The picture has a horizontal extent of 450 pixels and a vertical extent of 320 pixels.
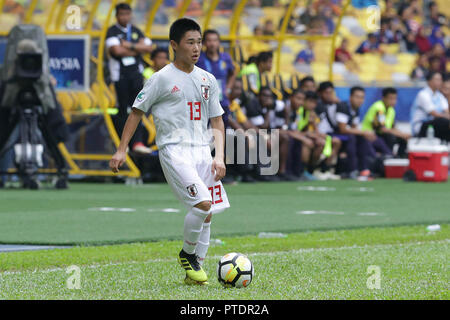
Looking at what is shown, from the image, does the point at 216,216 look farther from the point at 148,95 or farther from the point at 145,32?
the point at 145,32

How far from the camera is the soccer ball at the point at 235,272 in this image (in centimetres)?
691

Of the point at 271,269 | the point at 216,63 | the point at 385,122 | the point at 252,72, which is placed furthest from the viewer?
the point at 385,122

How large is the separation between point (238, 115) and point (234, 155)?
30.7 inches

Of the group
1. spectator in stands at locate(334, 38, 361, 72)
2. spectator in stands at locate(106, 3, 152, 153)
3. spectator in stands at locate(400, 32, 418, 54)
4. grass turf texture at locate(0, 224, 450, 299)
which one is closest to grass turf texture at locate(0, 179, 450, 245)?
grass turf texture at locate(0, 224, 450, 299)

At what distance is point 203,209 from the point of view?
7031 millimetres

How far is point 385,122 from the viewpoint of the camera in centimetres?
2128

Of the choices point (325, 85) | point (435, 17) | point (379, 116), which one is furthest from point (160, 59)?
point (435, 17)

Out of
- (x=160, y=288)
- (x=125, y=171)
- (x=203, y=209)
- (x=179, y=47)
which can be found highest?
(x=179, y=47)

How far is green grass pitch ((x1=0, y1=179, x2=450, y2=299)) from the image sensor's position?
6.82 m

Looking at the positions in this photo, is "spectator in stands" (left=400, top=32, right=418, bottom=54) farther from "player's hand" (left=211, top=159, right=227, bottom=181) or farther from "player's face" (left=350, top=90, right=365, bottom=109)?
"player's hand" (left=211, top=159, right=227, bottom=181)

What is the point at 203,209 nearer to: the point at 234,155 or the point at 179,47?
the point at 179,47

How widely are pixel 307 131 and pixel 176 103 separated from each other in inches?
504

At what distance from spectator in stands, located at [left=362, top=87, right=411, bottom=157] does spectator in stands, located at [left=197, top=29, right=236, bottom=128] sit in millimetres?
4560
